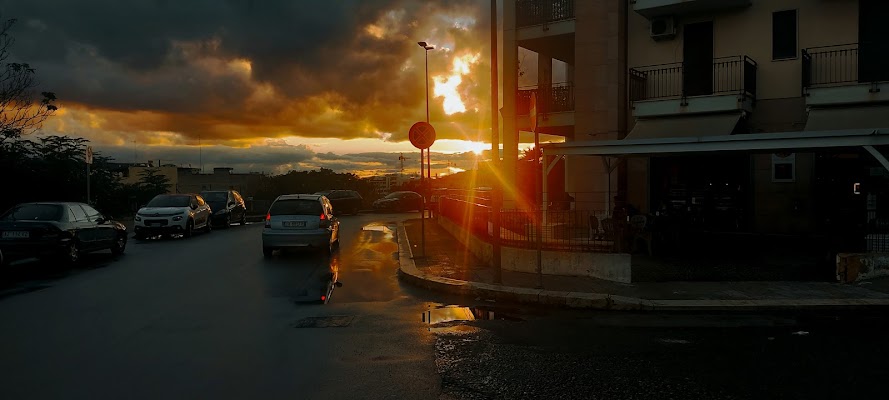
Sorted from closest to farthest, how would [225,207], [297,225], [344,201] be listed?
[297,225] → [225,207] → [344,201]

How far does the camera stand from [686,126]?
57.6 feet

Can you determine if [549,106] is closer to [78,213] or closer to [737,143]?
[737,143]

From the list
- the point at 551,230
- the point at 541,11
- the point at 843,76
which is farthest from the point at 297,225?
the point at 843,76

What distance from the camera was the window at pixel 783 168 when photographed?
17.5 meters

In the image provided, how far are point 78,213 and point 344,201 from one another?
2475 cm

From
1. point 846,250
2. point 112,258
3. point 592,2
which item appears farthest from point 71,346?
point 592,2

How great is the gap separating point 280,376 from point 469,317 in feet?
11.0

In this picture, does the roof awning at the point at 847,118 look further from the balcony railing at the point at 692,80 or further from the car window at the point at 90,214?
the car window at the point at 90,214

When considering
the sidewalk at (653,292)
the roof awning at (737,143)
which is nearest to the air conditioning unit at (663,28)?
the roof awning at (737,143)

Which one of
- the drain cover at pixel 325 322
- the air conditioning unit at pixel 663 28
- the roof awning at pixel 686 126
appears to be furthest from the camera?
the air conditioning unit at pixel 663 28

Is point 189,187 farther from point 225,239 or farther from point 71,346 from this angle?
point 71,346

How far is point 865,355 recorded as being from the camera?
20.9ft

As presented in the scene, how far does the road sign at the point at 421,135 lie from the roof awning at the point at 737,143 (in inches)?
119

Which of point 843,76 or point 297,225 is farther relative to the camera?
point 843,76
